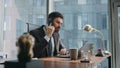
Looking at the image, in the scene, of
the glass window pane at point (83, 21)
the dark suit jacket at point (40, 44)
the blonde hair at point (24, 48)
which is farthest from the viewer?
the glass window pane at point (83, 21)

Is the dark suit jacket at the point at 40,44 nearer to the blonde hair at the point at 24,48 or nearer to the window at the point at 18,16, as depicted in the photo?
the window at the point at 18,16

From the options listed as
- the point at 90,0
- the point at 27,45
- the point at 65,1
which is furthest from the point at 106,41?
the point at 27,45

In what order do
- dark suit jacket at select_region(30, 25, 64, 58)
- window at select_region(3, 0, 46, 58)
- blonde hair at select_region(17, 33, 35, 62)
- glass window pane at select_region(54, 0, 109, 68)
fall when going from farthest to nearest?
1. glass window pane at select_region(54, 0, 109, 68)
2. window at select_region(3, 0, 46, 58)
3. dark suit jacket at select_region(30, 25, 64, 58)
4. blonde hair at select_region(17, 33, 35, 62)

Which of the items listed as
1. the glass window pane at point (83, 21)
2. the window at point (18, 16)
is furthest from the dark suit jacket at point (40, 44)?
the glass window pane at point (83, 21)

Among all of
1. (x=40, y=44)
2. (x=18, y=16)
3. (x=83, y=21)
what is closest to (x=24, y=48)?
(x=40, y=44)

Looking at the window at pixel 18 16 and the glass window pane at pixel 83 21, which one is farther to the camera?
the glass window pane at pixel 83 21

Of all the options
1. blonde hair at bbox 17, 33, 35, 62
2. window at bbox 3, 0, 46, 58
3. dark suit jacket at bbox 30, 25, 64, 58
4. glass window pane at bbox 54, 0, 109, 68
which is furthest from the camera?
glass window pane at bbox 54, 0, 109, 68

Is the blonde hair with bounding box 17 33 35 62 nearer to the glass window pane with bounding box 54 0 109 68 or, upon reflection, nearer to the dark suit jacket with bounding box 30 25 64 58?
the dark suit jacket with bounding box 30 25 64 58

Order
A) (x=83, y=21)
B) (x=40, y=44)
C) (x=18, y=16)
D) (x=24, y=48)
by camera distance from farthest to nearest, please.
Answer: (x=83, y=21)
(x=18, y=16)
(x=40, y=44)
(x=24, y=48)

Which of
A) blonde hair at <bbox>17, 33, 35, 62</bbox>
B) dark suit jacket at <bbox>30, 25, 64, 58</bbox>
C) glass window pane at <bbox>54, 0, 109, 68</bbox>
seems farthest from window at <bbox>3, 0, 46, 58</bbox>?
blonde hair at <bbox>17, 33, 35, 62</bbox>

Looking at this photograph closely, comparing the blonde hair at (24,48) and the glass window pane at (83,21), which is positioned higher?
the glass window pane at (83,21)

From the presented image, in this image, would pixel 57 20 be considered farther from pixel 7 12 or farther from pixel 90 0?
pixel 90 0

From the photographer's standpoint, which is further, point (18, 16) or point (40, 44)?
point (18, 16)

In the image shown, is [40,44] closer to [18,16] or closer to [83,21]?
[18,16]
